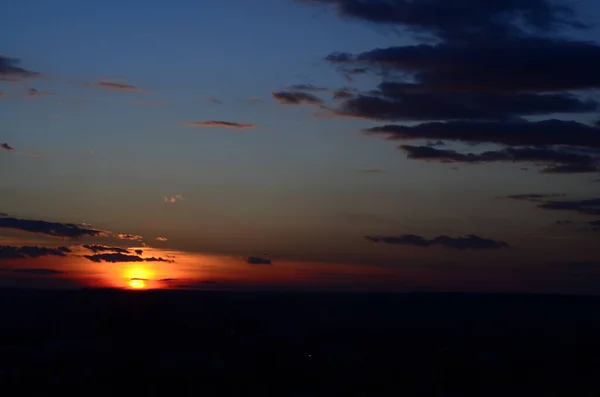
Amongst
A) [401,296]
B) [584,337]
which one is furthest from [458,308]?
[584,337]

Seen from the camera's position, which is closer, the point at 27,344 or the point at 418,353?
the point at 418,353

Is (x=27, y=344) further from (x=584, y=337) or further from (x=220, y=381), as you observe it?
(x=584, y=337)

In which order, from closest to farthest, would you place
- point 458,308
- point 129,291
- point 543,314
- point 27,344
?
1. point 27,344
2. point 543,314
3. point 458,308
4. point 129,291

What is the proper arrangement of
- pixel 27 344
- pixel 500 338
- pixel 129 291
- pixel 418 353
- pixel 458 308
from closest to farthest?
pixel 418 353 < pixel 27 344 < pixel 500 338 < pixel 458 308 < pixel 129 291

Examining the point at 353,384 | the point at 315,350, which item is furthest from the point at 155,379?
the point at 315,350

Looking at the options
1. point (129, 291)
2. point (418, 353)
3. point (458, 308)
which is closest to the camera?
point (418, 353)

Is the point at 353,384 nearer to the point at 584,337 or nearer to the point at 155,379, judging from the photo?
the point at 155,379
